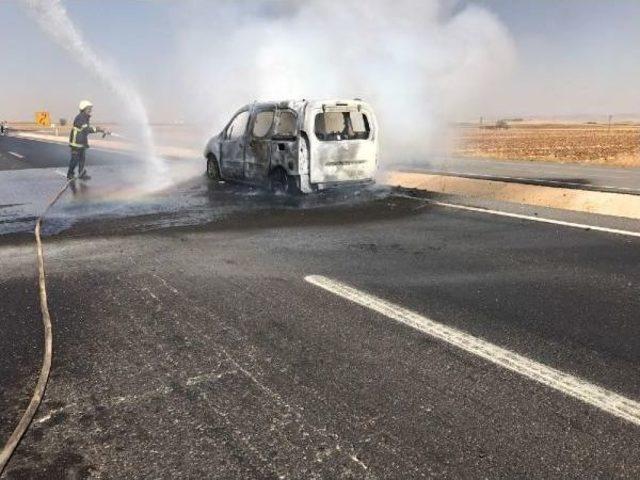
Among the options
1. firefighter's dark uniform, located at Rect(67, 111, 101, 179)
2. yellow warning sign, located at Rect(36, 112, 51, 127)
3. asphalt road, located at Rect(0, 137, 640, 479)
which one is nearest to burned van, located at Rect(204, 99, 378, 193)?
asphalt road, located at Rect(0, 137, 640, 479)

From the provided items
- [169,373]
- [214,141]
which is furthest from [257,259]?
[214,141]

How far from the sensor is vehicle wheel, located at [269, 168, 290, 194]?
10594mm

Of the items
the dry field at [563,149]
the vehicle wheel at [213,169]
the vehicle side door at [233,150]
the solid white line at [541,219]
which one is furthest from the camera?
the dry field at [563,149]

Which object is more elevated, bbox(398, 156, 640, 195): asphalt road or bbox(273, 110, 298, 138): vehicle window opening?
bbox(273, 110, 298, 138): vehicle window opening

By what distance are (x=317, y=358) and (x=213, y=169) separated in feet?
34.0

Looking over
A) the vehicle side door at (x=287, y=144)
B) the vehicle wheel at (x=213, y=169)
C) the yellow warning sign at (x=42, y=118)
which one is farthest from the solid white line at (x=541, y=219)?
the yellow warning sign at (x=42, y=118)

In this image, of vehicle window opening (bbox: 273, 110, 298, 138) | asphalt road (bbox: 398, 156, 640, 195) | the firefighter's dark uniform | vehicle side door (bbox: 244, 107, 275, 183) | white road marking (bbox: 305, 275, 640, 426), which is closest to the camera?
white road marking (bbox: 305, 275, 640, 426)

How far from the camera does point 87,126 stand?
47.0 ft

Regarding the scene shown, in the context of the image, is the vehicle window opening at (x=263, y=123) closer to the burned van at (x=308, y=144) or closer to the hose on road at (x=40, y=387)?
the burned van at (x=308, y=144)

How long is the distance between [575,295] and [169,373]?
132 inches

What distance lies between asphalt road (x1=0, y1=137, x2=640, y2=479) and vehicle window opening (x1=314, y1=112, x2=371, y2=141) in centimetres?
363

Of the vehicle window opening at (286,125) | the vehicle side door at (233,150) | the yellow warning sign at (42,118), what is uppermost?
the yellow warning sign at (42,118)

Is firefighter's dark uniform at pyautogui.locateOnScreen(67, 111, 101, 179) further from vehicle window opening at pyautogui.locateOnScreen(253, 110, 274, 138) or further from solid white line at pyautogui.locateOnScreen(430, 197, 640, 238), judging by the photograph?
solid white line at pyautogui.locateOnScreen(430, 197, 640, 238)

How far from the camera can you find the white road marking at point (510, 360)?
9.57 feet
